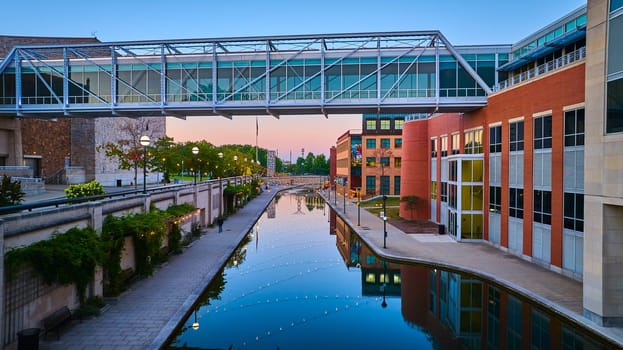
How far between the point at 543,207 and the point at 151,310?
19.8 m

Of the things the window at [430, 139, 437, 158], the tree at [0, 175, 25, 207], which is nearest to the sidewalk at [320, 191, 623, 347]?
the window at [430, 139, 437, 158]

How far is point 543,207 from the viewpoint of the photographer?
22328mm

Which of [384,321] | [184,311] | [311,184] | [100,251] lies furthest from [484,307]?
[311,184]

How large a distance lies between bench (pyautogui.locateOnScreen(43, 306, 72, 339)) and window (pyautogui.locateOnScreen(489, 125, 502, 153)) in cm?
2555

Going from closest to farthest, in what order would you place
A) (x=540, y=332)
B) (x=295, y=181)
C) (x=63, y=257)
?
(x=63, y=257) → (x=540, y=332) → (x=295, y=181)

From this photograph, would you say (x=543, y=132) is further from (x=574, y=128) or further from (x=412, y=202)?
(x=412, y=202)

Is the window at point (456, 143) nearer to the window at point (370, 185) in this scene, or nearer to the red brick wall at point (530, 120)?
the red brick wall at point (530, 120)

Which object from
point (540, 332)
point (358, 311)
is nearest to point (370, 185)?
point (358, 311)

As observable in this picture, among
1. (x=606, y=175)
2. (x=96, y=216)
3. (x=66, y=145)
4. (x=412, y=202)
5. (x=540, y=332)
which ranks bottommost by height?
(x=540, y=332)

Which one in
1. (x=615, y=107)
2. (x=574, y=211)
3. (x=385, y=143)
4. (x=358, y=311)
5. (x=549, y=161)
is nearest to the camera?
(x=615, y=107)

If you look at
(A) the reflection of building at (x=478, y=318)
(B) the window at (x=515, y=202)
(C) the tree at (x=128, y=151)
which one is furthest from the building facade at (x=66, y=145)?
(A) the reflection of building at (x=478, y=318)

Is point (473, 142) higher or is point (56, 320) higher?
point (473, 142)

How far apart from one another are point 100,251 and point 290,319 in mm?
7251

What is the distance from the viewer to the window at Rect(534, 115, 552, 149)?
72.7 feet
